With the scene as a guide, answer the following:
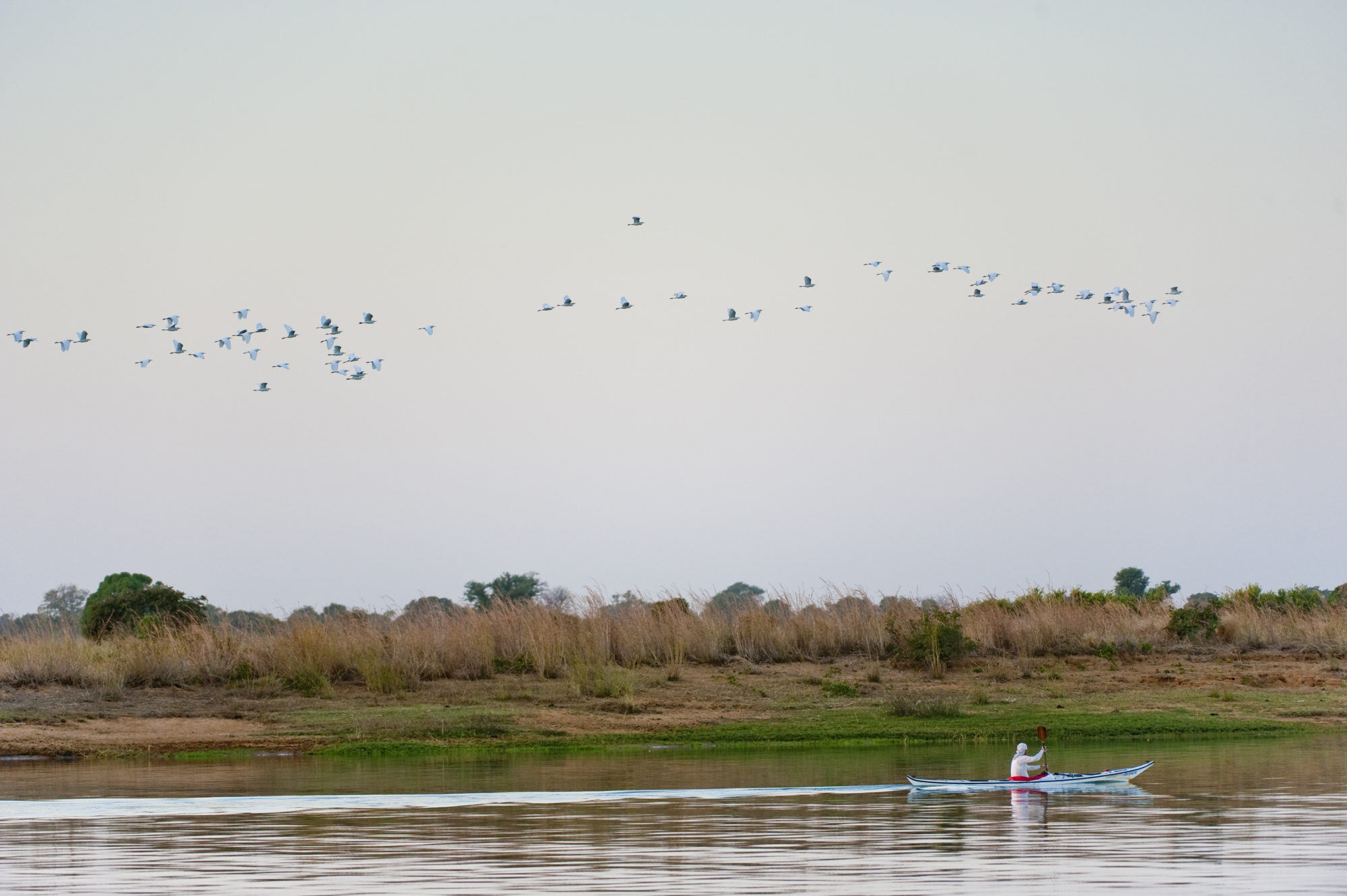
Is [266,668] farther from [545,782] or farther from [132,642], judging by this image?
[545,782]

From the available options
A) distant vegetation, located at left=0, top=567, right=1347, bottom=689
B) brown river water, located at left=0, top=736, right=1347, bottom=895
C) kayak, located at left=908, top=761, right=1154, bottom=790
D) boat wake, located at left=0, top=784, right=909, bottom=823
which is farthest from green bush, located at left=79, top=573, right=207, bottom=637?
kayak, located at left=908, top=761, right=1154, bottom=790

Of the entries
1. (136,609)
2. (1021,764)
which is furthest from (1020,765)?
(136,609)

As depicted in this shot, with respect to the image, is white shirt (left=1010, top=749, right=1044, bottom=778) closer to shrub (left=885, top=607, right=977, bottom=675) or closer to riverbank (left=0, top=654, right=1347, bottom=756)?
riverbank (left=0, top=654, right=1347, bottom=756)

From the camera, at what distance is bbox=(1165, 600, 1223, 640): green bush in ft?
127

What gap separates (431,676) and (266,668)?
3231 mm

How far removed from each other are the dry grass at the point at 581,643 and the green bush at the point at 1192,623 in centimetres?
29

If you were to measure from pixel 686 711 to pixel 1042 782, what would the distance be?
11.0 m

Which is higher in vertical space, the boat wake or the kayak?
the boat wake

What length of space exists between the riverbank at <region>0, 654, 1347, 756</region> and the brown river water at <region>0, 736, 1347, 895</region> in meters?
2.35

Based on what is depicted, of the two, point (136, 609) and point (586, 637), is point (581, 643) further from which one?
point (136, 609)

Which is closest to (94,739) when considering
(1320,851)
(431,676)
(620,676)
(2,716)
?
(2,716)

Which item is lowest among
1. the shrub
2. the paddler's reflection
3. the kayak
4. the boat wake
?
the paddler's reflection

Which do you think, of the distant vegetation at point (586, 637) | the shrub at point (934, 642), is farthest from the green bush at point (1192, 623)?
the shrub at point (934, 642)

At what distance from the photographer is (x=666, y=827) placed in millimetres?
16141
